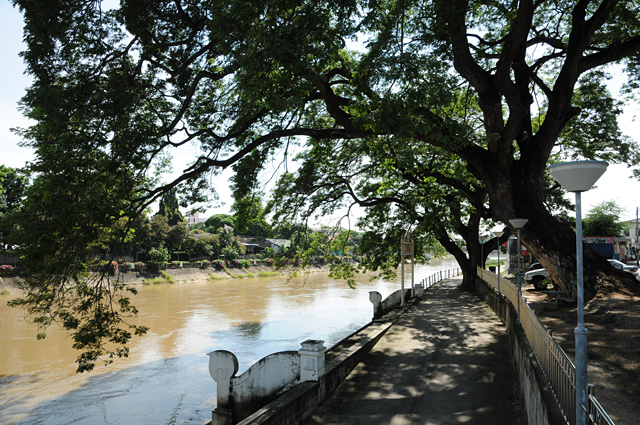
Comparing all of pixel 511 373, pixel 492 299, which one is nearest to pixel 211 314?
pixel 492 299

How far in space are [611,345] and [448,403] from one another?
310 cm

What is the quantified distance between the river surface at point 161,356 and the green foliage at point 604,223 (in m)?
22.0

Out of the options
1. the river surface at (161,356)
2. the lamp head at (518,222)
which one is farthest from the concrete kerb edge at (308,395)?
the lamp head at (518,222)

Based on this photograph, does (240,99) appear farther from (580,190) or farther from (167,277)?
(167,277)

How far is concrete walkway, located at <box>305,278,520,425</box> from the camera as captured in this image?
6.39m

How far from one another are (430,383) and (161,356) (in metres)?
12.1

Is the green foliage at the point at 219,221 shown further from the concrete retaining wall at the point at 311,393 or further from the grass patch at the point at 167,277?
the concrete retaining wall at the point at 311,393

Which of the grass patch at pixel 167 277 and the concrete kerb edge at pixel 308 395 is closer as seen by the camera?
the concrete kerb edge at pixel 308 395

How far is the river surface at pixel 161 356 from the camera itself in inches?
440

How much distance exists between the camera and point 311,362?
23.1 feet

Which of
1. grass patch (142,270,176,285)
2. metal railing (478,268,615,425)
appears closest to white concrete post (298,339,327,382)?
metal railing (478,268,615,425)

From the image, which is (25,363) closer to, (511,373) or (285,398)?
(285,398)

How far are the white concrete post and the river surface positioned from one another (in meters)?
4.72

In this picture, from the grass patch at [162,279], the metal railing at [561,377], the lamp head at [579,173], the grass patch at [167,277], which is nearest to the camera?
the metal railing at [561,377]
